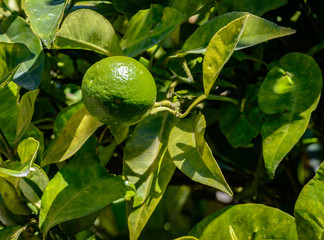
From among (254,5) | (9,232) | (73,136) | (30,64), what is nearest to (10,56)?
(30,64)

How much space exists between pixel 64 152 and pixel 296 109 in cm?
33

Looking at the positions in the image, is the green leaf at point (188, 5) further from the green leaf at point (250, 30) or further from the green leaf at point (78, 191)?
the green leaf at point (78, 191)

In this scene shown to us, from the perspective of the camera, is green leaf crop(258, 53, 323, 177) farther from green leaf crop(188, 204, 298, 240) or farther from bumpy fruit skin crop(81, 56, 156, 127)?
bumpy fruit skin crop(81, 56, 156, 127)

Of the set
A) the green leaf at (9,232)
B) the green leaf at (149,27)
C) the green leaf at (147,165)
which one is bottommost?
the green leaf at (9,232)

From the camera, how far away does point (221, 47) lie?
1.88 feet

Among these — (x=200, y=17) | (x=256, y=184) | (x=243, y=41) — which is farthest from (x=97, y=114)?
(x=256, y=184)

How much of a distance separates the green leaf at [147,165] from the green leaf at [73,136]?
58mm

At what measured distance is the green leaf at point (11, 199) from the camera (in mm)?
673

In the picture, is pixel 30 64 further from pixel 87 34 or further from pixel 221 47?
pixel 221 47

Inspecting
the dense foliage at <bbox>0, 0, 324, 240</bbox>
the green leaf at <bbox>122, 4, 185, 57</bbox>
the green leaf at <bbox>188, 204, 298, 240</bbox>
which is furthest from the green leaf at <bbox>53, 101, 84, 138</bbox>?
the green leaf at <bbox>188, 204, 298, 240</bbox>

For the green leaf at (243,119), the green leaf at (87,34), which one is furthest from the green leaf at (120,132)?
the green leaf at (243,119)

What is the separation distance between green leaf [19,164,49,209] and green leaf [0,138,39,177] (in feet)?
0.12

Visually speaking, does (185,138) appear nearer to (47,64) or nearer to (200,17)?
(200,17)

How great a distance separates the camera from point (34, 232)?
71 cm
